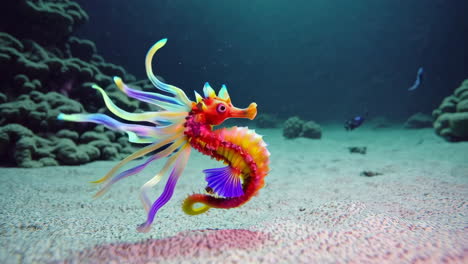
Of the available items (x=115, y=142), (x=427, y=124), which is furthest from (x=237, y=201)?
(x=427, y=124)

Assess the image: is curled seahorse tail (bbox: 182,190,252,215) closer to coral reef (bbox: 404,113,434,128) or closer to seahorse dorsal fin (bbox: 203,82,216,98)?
seahorse dorsal fin (bbox: 203,82,216,98)

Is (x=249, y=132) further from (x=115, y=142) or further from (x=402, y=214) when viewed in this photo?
(x=115, y=142)

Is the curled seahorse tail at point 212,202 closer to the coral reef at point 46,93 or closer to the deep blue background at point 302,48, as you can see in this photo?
the coral reef at point 46,93

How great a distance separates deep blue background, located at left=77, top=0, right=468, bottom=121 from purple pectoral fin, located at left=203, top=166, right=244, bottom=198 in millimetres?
13003


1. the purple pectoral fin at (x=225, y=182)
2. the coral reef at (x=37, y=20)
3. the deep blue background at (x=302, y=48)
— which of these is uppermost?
the deep blue background at (x=302, y=48)

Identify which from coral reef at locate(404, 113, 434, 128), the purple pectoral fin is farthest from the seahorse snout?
coral reef at locate(404, 113, 434, 128)

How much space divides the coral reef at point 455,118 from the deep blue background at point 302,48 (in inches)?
419

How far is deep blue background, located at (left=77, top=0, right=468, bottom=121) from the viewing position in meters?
19.9

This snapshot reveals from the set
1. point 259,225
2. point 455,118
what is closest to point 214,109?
point 259,225

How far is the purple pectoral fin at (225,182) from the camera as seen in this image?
45.8 inches

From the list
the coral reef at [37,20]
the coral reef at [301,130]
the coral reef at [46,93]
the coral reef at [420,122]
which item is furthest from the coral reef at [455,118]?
the coral reef at [37,20]

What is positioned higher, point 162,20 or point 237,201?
point 162,20

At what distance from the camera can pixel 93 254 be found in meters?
1.04

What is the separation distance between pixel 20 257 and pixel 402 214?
228cm
